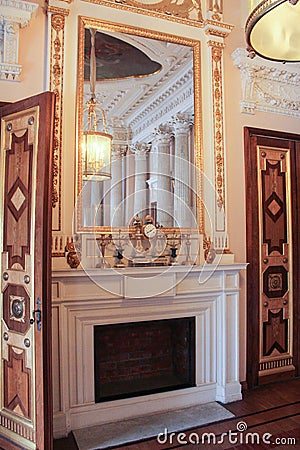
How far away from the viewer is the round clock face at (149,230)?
3.08 m

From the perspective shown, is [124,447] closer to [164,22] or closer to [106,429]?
[106,429]

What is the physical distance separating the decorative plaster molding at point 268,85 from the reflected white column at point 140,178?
1077mm

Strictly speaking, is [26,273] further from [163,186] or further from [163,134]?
[163,134]

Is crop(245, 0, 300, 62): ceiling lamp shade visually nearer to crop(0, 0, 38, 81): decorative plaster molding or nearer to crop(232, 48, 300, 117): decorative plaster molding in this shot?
crop(232, 48, 300, 117): decorative plaster molding

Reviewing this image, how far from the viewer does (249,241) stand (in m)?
3.50

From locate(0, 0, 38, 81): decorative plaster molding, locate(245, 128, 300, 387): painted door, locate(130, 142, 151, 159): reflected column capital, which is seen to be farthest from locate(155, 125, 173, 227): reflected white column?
locate(0, 0, 38, 81): decorative plaster molding

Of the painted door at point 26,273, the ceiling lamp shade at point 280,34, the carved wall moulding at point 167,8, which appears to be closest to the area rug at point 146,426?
the painted door at point 26,273

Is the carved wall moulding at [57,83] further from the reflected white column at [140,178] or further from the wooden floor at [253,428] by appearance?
the wooden floor at [253,428]

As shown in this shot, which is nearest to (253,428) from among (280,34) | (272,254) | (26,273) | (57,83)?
(272,254)

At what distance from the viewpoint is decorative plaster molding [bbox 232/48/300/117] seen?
3.50 meters

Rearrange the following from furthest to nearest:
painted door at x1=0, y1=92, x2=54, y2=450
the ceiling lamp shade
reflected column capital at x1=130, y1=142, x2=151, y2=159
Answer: reflected column capital at x1=130, y1=142, x2=151, y2=159 → painted door at x1=0, y1=92, x2=54, y2=450 → the ceiling lamp shade

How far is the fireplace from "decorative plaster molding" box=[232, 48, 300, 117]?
2115 millimetres

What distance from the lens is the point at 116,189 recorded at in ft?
10.1

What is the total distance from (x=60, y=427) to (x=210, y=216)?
1996 mm
